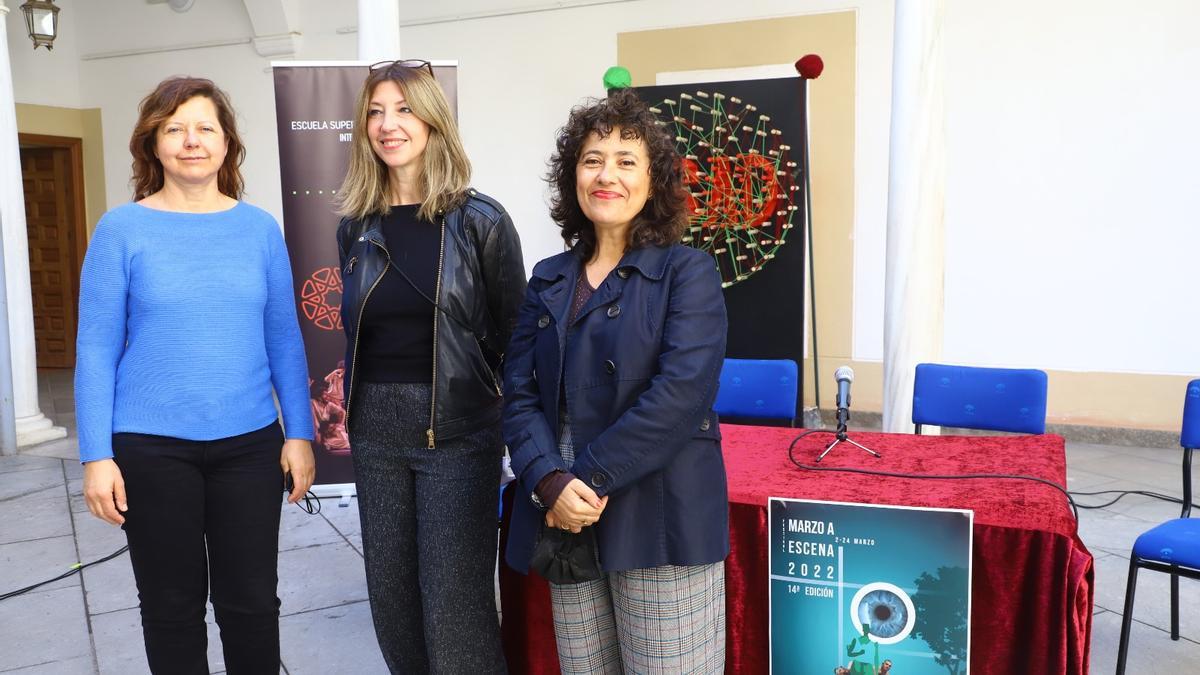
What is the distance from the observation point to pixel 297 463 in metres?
2.01

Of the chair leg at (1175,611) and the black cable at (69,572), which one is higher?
the chair leg at (1175,611)

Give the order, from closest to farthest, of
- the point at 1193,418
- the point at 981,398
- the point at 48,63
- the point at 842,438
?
the point at 842,438
the point at 1193,418
the point at 981,398
the point at 48,63

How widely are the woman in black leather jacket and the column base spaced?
16.8 ft

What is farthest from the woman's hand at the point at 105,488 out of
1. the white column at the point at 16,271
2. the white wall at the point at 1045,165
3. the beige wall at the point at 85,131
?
the beige wall at the point at 85,131

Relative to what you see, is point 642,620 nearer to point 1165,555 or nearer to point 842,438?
point 842,438

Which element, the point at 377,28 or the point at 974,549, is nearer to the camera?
the point at 974,549

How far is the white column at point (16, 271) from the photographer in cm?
590

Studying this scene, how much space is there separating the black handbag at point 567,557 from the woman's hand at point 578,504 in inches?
1.9

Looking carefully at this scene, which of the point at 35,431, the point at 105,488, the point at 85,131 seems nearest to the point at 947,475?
the point at 105,488

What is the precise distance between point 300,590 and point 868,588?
2.31 meters

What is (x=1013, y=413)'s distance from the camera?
3125 millimetres

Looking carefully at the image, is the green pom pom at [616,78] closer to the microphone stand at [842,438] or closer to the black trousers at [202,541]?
the microphone stand at [842,438]

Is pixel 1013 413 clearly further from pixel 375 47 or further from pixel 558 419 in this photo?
pixel 375 47

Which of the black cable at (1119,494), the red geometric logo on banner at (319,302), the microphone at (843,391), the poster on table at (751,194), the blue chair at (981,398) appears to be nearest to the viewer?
the microphone at (843,391)
